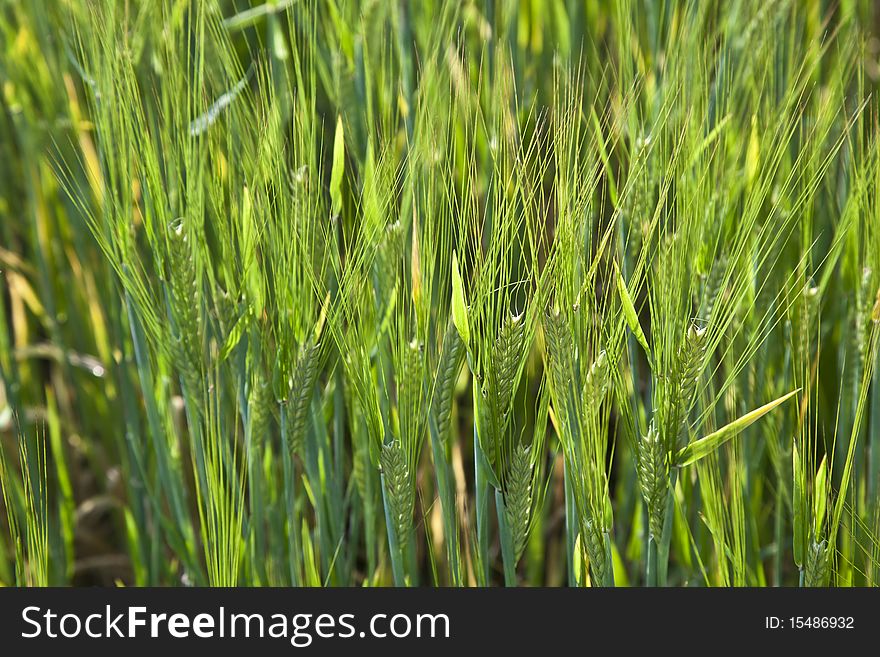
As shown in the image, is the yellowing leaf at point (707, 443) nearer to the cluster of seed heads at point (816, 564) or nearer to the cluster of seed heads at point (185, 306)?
the cluster of seed heads at point (816, 564)

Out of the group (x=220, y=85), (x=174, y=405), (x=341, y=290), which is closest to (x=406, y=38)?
(x=220, y=85)

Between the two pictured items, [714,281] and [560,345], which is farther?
[714,281]

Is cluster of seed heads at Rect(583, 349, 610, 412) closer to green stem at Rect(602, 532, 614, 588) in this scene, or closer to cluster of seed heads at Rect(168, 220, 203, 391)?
green stem at Rect(602, 532, 614, 588)

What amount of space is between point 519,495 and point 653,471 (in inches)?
3.3

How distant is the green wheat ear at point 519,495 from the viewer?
523 mm

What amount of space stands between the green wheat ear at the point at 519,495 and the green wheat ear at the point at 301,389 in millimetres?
139

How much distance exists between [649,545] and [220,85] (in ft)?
1.56

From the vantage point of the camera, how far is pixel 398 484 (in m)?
0.53

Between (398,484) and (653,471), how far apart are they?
16 cm

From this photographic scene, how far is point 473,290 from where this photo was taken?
1.69ft

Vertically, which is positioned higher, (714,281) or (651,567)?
(714,281)

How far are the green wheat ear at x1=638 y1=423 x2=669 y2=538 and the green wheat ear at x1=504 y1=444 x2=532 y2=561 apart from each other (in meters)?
0.07

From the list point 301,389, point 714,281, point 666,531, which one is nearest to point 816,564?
point 666,531

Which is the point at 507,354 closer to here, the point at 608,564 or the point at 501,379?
the point at 501,379
